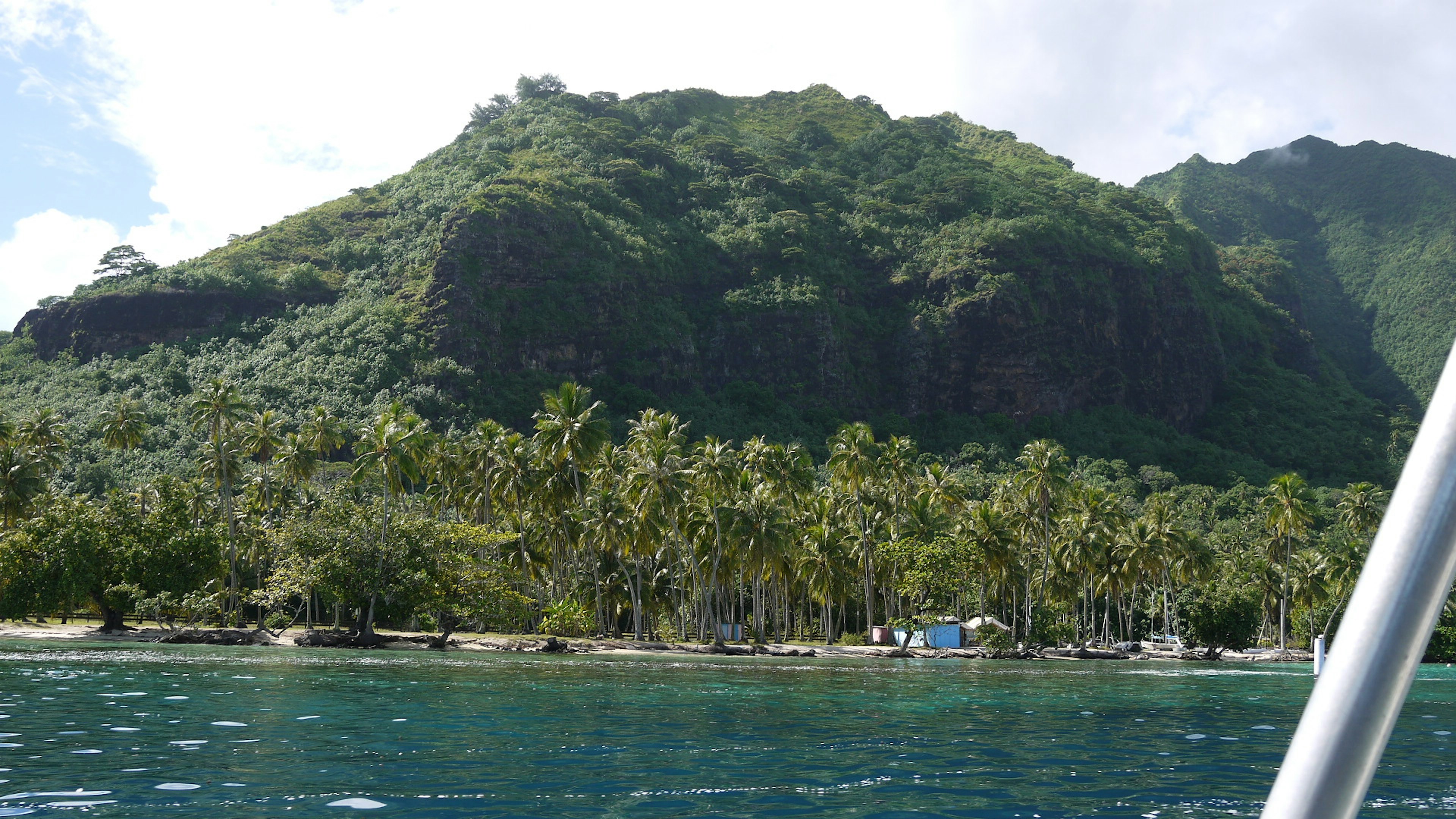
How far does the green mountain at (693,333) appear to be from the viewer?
444 feet

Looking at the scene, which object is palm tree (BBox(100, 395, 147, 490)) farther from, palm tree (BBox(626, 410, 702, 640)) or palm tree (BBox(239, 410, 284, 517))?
palm tree (BBox(626, 410, 702, 640))

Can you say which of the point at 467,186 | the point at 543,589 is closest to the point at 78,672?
the point at 543,589

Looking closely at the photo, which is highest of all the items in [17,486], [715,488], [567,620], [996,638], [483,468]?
[483,468]

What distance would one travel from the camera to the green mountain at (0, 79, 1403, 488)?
13525 cm

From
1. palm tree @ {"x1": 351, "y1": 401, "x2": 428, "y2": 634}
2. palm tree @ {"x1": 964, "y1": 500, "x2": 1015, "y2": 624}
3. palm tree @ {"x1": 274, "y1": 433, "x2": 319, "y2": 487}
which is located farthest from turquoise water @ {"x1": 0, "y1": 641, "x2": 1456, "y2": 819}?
palm tree @ {"x1": 964, "y1": 500, "x2": 1015, "y2": 624}

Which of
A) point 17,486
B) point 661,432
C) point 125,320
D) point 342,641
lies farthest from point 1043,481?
point 125,320

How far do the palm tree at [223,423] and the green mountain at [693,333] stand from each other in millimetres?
48914

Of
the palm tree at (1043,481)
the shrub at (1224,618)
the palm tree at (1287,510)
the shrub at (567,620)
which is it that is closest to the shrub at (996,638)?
the palm tree at (1043,481)

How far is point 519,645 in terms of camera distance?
5712 centimetres

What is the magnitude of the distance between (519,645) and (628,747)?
41072mm

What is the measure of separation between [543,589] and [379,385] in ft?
173

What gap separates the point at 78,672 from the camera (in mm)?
31297

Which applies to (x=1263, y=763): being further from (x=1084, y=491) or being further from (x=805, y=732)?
(x=1084, y=491)

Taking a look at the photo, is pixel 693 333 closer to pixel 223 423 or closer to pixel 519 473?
pixel 519 473
